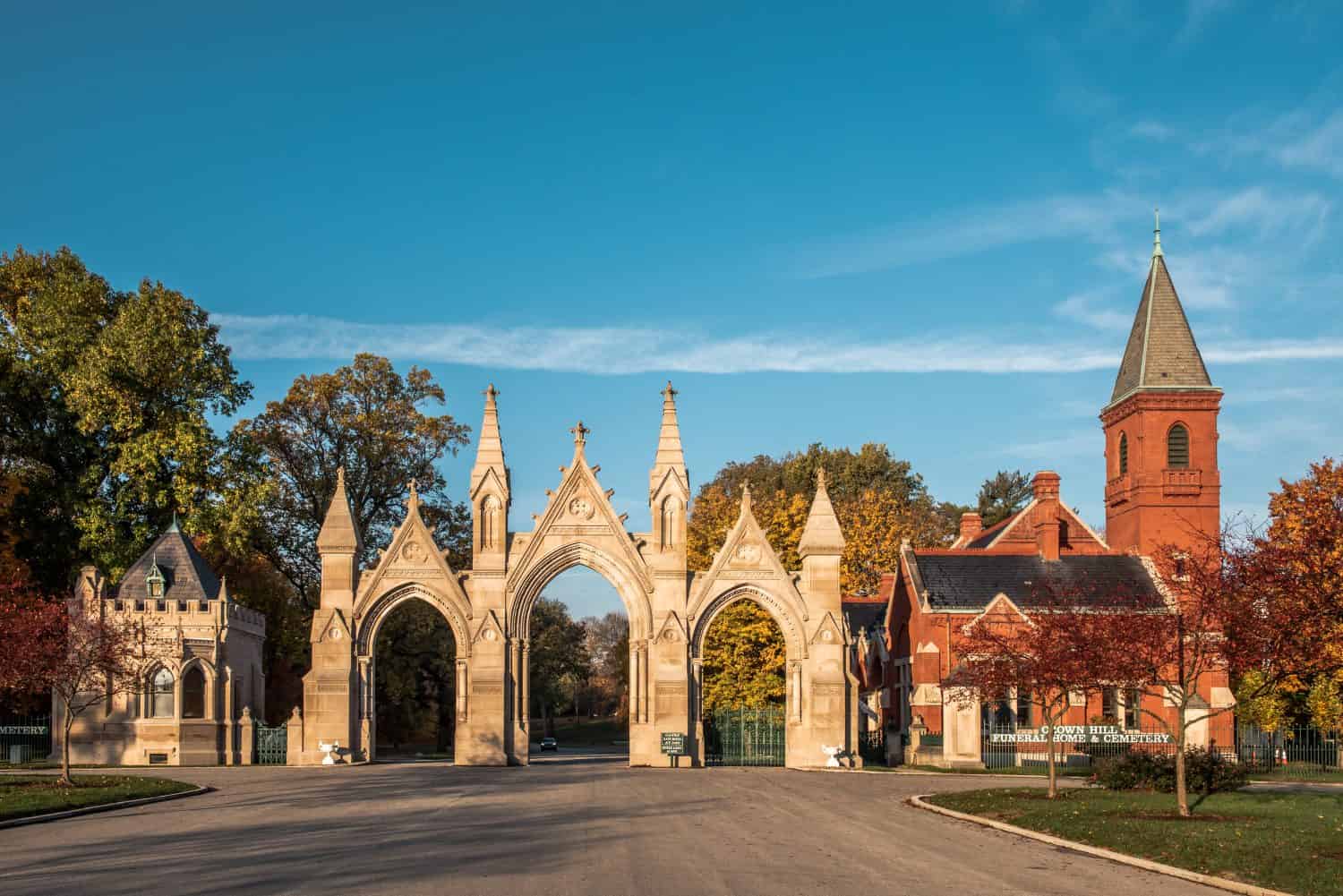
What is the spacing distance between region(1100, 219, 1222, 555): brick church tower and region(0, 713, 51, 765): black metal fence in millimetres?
40842

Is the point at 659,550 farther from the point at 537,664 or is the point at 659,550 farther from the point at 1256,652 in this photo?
the point at 537,664

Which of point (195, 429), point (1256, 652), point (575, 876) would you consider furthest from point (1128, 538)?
point (575, 876)

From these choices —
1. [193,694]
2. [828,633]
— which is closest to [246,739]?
[193,694]

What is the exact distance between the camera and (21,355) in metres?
48.6

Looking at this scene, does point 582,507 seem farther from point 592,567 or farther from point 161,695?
point 161,695

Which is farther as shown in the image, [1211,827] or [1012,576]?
[1012,576]

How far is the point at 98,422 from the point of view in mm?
47500

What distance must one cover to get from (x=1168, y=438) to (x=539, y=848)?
140 ft

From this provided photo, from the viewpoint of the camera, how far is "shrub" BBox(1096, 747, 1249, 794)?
28.1 meters

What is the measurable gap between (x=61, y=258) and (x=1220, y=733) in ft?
152

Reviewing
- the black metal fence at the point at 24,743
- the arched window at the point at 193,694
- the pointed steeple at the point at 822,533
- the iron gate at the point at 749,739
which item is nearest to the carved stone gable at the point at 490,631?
the iron gate at the point at 749,739

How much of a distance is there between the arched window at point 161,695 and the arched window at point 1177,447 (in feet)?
127

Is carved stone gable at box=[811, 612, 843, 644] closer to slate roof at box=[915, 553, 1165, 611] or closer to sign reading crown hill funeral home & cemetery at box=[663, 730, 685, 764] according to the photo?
sign reading crown hill funeral home & cemetery at box=[663, 730, 685, 764]

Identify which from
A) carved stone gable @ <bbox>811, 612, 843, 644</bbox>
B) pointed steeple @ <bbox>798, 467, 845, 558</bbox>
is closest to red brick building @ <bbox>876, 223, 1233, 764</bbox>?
carved stone gable @ <bbox>811, 612, 843, 644</bbox>
